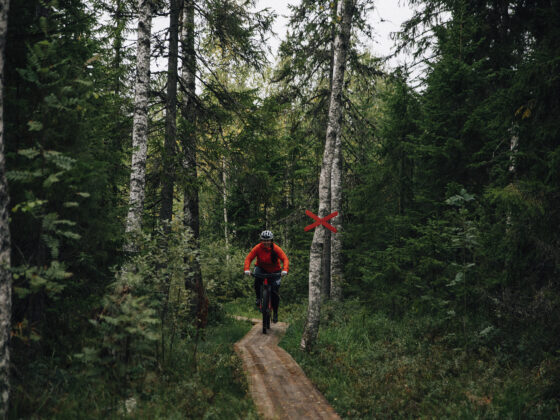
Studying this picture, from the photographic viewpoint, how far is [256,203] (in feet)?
39.4

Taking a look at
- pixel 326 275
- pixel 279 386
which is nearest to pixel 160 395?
pixel 279 386

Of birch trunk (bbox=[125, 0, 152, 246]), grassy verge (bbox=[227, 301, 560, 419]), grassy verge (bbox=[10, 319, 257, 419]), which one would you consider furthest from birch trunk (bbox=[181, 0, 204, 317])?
grassy verge (bbox=[10, 319, 257, 419])

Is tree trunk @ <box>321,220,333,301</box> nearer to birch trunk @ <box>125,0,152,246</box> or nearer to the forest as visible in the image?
A: the forest

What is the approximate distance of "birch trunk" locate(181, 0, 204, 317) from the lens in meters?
10.3

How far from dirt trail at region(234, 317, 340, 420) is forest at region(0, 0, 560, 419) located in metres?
0.28

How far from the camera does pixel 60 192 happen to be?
186 inches

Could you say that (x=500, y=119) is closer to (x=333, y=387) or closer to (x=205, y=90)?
(x=333, y=387)

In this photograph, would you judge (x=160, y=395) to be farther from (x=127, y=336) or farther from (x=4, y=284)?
(x=4, y=284)

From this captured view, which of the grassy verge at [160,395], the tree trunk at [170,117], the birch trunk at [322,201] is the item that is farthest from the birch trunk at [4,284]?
the birch trunk at [322,201]

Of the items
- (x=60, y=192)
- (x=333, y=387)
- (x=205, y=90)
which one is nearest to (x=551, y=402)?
(x=333, y=387)

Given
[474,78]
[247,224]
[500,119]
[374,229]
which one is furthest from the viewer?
[247,224]

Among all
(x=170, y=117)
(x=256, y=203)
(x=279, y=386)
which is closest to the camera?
(x=279, y=386)

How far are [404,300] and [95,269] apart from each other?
8.50 meters

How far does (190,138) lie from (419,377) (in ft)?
28.7
